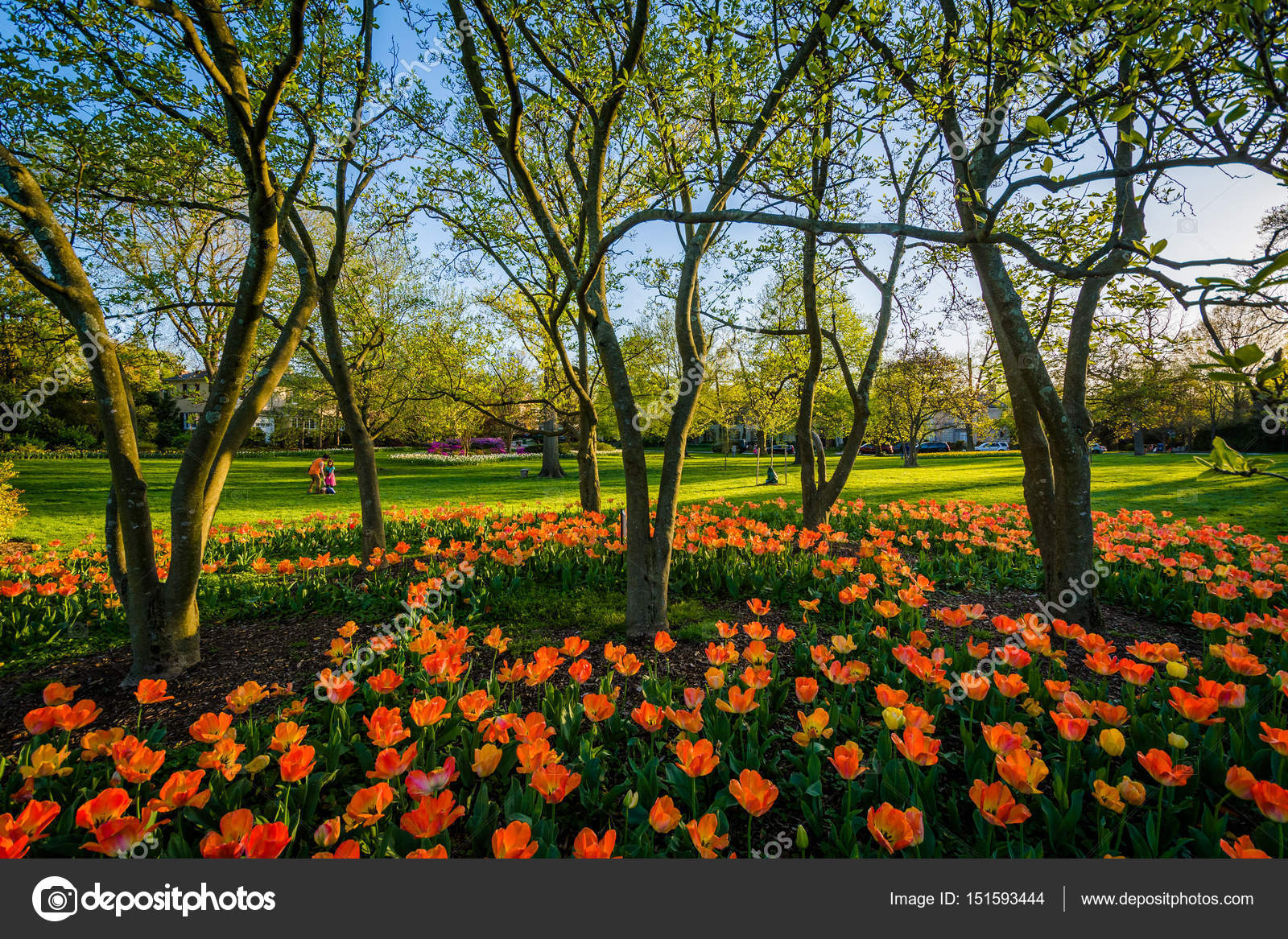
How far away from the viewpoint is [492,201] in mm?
6852

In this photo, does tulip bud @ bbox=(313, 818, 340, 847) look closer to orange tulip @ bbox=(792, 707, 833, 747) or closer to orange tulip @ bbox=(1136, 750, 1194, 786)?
orange tulip @ bbox=(792, 707, 833, 747)

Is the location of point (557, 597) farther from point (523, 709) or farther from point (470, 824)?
point (470, 824)

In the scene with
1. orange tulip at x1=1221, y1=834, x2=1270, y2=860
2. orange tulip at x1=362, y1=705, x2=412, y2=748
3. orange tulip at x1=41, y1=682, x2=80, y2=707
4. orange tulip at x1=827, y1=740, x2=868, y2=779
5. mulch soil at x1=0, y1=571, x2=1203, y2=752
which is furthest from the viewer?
mulch soil at x1=0, y1=571, x2=1203, y2=752

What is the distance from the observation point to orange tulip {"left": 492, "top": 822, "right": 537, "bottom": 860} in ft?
4.73

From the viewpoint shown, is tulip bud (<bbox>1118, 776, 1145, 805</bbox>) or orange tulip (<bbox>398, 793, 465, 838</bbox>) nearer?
orange tulip (<bbox>398, 793, 465, 838</bbox>)

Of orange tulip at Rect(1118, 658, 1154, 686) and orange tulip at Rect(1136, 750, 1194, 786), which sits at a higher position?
orange tulip at Rect(1118, 658, 1154, 686)

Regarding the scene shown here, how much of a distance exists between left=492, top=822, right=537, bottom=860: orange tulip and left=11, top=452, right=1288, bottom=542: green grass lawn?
10.6 meters

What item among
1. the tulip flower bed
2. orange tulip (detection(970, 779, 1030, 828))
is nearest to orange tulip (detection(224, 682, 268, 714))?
the tulip flower bed

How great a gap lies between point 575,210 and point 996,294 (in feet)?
19.1

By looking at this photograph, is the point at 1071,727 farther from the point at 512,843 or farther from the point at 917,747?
the point at 512,843

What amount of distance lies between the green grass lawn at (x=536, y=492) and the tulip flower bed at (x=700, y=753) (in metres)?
8.08

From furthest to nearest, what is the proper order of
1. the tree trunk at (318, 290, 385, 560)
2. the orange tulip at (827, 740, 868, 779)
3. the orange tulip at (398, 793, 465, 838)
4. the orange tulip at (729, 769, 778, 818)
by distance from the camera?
1. the tree trunk at (318, 290, 385, 560)
2. the orange tulip at (827, 740, 868, 779)
3. the orange tulip at (729, 769, 778, 818)
4. the orange tulip at (398, 793, 465, 838)

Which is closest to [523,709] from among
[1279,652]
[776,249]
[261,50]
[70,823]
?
[70,823]
